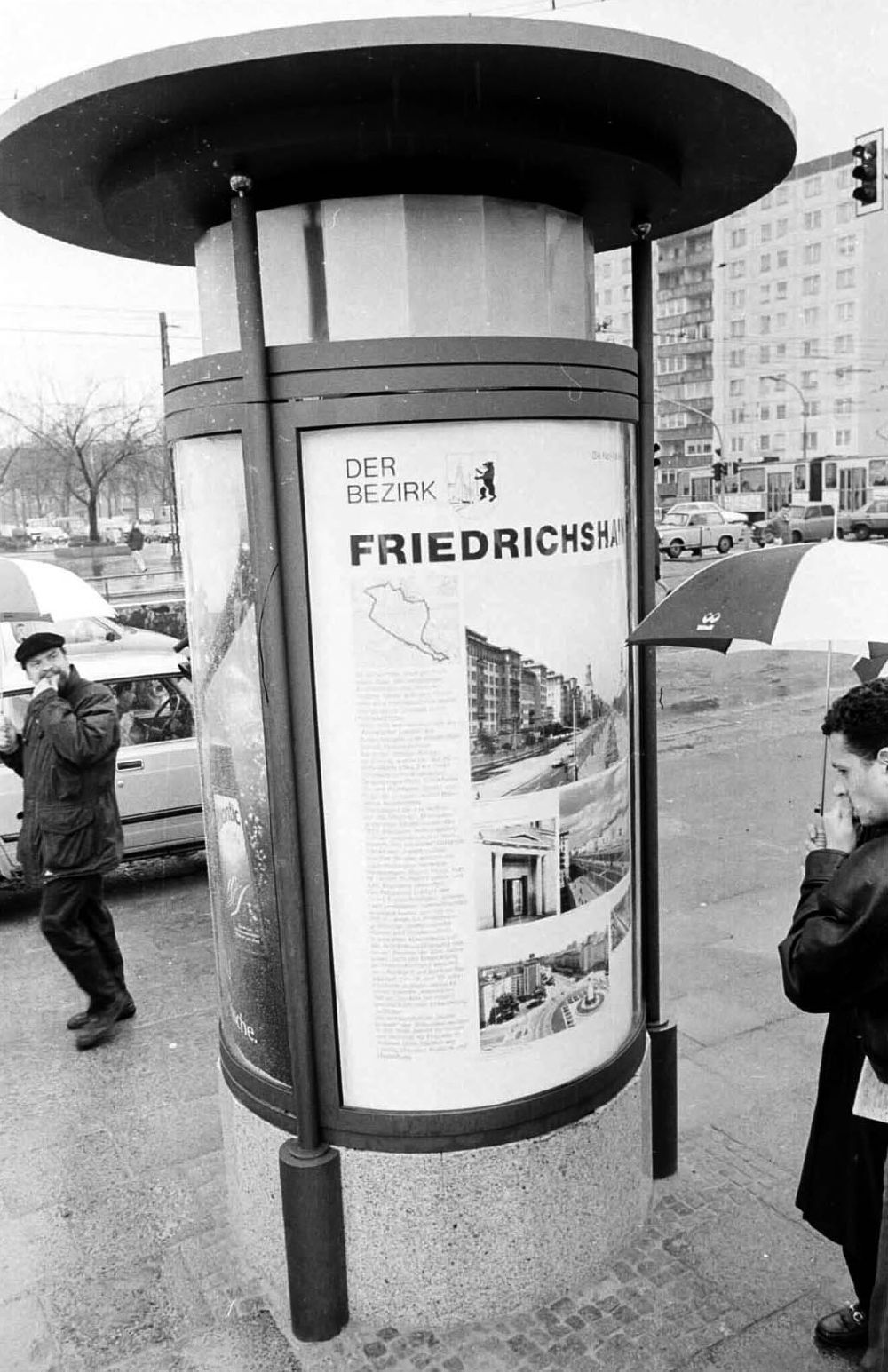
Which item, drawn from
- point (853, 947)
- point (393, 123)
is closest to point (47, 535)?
point (393, 123)

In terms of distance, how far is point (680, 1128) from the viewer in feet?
15.4

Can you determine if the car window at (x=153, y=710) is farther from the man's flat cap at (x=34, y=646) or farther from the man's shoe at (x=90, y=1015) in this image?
the man's flat cap at (x=34, y=646)

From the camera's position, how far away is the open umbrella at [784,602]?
9.63 feet

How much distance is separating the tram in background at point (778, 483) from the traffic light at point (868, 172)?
4473 centimetres

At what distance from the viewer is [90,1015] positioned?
5.93 meters

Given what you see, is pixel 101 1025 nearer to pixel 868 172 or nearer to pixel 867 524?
pixel 868 172

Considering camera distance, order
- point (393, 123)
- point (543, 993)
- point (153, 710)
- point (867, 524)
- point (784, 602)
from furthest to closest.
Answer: point (867, 524) < point (153, 710) < point (543, 993) < point (784, 602) < point (393, 123)

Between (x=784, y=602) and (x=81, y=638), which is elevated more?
(x=784, y=602)

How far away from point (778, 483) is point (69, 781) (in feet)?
268

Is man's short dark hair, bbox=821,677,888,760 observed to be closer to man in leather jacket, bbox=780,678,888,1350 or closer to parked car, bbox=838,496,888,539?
man in leather jacket, bbox=780,678,888,1350

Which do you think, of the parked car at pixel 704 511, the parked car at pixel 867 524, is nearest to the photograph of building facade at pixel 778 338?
the parked car at pixel 867 524

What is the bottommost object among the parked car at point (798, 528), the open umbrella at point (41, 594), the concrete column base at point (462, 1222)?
the concrete column base at point (462, 1222)

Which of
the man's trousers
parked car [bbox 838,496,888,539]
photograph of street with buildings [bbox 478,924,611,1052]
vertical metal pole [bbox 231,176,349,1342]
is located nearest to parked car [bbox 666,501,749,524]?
parked car [bbox 838,496,888,539]

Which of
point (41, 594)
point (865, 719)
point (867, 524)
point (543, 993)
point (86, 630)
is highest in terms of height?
point (41, 594)
